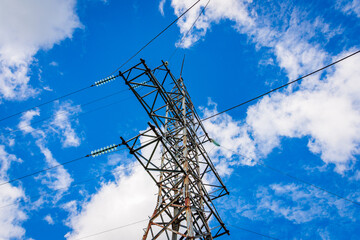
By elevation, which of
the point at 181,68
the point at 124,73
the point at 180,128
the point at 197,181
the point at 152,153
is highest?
the point at 181,68

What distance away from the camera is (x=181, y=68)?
1653 cm

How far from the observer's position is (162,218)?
321 inches

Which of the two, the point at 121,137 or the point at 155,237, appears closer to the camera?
the point at 155,237

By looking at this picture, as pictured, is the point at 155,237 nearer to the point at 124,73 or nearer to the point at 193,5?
the point at 124,73

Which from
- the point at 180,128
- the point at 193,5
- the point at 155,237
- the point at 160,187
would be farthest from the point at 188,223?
the point at 193,5

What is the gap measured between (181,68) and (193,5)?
6349 millimetres

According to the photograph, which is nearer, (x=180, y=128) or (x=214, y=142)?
(x=180, y=128)

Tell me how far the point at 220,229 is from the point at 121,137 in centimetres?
615

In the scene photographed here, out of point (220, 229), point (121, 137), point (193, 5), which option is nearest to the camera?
point (121, 137)

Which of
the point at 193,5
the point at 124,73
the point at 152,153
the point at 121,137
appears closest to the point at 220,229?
the point at 152,153

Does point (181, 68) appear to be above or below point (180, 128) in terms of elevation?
above

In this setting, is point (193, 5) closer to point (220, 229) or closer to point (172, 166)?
point (172, 166)

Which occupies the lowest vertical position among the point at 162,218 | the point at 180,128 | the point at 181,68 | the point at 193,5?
the point at 162,218

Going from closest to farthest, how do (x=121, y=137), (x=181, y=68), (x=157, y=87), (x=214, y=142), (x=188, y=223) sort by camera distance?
(x=188, y=223) < (x=121, y=137) < (x=157, y=87) < (x=214, y=142) < (x=181, y=68)
